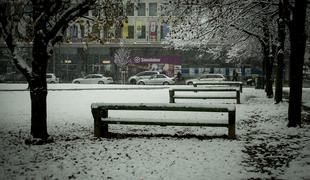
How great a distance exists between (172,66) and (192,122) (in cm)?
4263

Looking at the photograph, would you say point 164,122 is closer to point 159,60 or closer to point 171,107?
point 171,107

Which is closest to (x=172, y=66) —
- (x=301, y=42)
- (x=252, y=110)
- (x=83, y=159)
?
(x=252, y=110)

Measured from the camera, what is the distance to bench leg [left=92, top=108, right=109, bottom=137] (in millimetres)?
9803

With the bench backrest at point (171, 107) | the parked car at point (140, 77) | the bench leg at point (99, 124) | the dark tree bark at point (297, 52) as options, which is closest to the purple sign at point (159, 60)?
the parked car at point (140, 77)

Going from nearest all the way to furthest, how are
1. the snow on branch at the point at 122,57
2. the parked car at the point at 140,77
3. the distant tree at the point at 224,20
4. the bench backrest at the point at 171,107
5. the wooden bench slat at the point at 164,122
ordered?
1. the wooden bench slat at the point at 164,122
2. the bench backrest at the point at 171,107
3. the distant tree at the point at 224,20
4. the parked car at the point at 140,77
5. the snow on branch at the point at 122,57

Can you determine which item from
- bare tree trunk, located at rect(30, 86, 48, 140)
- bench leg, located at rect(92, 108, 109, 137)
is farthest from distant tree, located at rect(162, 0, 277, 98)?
bare tree trunk, located at rect(30, 86, 48, 140)

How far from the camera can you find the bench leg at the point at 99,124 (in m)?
9.80

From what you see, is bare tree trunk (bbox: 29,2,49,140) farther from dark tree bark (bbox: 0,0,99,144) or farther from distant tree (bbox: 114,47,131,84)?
distant tree (bbox: 114,47,131,84)

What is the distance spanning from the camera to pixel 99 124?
9891mm

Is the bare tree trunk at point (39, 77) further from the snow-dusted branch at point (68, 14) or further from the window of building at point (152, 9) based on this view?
the window of building at point (152, 9)

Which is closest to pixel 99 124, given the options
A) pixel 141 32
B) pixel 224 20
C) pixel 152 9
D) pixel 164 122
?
pixel 164 122

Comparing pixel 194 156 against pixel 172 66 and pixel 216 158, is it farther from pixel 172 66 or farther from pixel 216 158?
pixel 172 66

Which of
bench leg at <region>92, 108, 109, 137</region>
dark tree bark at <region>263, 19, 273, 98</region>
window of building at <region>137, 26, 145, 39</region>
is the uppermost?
window of building at <region>137, 26, 145, 39</region>

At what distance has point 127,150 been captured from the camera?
849 cm
